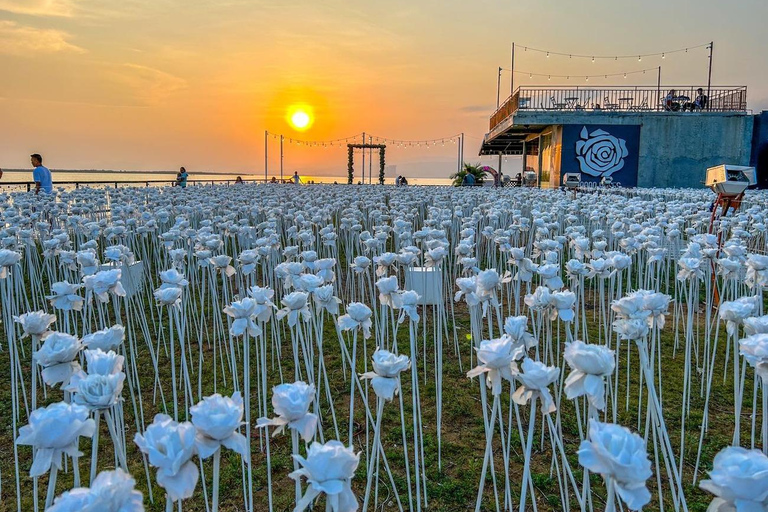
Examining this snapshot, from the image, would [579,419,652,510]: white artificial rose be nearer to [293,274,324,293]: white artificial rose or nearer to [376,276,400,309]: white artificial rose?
[376,276,400,309]: white artificial rose

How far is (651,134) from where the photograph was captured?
25.3m

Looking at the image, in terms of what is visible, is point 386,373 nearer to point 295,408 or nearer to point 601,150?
point 295,408

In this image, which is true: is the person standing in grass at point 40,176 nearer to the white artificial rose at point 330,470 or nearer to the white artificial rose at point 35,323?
the white artificial rose at point 35,323

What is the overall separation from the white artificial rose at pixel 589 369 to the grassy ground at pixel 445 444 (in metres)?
1.72

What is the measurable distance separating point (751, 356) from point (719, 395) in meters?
3.08

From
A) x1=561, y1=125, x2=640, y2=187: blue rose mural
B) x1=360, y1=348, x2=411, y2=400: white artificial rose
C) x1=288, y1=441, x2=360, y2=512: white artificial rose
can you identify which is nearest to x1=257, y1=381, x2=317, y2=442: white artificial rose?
x1=288, y1=441, x2=360, y2=512: white artificial rose

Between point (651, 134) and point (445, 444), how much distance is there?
25187mm

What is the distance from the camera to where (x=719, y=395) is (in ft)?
15.3

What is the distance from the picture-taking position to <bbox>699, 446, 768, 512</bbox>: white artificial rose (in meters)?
1.18

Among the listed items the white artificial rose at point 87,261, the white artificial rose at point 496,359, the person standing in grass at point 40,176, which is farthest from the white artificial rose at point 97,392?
the person standing in grass at point 40,176

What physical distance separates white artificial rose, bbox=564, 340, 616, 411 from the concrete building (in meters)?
25.3

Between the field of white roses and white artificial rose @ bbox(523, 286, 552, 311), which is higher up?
white artificial rose @ bbox(523, 286, 552, 311)

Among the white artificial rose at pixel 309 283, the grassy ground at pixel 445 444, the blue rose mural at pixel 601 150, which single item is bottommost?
the grassy ground at pixel 445 444

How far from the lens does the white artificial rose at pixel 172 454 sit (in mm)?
1348
